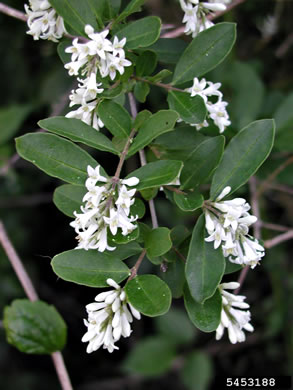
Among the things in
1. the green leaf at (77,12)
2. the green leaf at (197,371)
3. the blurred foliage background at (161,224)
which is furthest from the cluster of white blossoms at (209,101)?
the green leaf at (197,371)

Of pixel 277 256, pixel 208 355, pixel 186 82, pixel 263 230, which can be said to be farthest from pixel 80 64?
pixel 208 355

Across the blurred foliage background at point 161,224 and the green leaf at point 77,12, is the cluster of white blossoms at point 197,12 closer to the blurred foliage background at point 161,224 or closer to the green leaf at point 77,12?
the green leaf at point 77,12

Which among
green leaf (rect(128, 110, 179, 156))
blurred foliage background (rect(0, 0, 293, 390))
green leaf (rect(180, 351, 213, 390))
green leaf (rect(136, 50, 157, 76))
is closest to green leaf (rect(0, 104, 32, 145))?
blurred foliage background (rect(0, 0, 293, 390))

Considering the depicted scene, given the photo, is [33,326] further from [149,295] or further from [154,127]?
[154,127]

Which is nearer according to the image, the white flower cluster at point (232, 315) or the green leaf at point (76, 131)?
the green leaf at point (76, 131)

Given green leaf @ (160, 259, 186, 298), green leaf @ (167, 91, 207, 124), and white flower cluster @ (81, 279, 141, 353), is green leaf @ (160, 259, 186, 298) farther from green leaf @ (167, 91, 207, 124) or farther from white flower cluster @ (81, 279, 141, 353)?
green leaf @ (167, 91, 207, 124)
